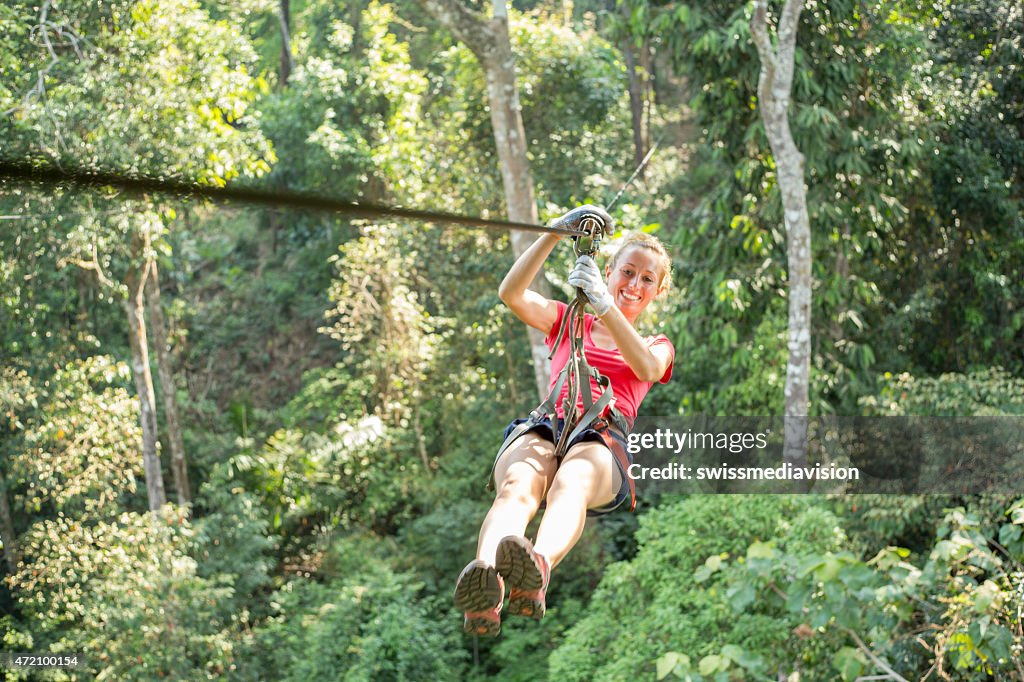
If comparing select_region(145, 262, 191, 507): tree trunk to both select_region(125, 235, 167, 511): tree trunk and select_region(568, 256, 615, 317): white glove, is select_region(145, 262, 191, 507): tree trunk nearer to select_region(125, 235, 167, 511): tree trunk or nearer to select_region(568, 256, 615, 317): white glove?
select_region(125, 235, 167, 511): tree trunk

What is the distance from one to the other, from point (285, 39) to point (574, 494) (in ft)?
37.2

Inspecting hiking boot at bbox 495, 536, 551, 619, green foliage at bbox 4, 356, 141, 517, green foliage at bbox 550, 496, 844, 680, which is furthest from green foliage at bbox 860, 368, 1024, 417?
green foliage at bbox 4, 356, 141, 517

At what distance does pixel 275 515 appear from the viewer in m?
8.70

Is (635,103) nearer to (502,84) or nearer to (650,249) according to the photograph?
(502,84)

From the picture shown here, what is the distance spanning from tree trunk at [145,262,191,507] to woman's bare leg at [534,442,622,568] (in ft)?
23.0

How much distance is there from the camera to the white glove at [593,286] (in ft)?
7.61

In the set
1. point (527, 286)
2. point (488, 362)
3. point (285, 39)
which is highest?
point (285, 39)

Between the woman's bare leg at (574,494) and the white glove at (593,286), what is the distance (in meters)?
0.35

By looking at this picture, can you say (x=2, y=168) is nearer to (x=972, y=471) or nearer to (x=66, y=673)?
(x=972, y=471)

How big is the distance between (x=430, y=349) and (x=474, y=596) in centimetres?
687

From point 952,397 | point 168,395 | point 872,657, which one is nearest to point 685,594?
point 872,657

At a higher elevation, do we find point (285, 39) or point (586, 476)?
point (285, 39)

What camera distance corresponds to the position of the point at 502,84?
6242mm

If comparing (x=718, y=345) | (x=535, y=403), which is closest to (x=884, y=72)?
(x=718, y=345)
